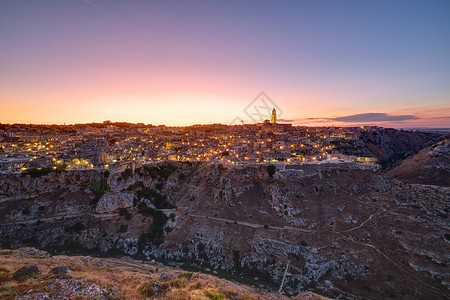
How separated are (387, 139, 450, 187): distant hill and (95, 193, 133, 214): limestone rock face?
260ft

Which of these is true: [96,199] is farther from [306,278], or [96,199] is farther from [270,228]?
[306,278]

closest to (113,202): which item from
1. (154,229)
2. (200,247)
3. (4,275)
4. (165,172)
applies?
(154,229)

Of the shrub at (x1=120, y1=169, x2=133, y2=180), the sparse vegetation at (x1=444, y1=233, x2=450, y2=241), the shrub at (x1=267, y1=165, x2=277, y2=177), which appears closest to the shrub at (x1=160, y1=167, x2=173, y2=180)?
the shrub at (x1=120, y1=169, x2=133, y2=180)

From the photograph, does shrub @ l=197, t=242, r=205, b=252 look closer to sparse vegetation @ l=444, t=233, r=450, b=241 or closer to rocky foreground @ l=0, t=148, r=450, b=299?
rocky foreground @ l=0, t=148, r=450, b=299

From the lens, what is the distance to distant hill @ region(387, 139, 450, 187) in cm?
5974

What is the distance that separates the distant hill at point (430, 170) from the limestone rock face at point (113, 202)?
260 feet

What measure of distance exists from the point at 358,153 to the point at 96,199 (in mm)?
108296

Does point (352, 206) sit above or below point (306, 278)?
above

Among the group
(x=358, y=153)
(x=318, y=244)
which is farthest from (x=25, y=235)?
(x=358, y=153)

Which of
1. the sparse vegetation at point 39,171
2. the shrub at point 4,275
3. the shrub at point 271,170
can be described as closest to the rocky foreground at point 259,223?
the shrub at point 271,170

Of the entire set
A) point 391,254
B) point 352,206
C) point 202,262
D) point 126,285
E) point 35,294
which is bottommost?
point 202,262

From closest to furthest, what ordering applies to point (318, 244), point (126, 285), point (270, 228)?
point (126, 285) < point (318, 244) < point (270, 228)

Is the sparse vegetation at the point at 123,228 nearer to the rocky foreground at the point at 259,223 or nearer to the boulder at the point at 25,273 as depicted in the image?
the rocky foreground at the point at 259,223

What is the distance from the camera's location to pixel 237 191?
170 feet
